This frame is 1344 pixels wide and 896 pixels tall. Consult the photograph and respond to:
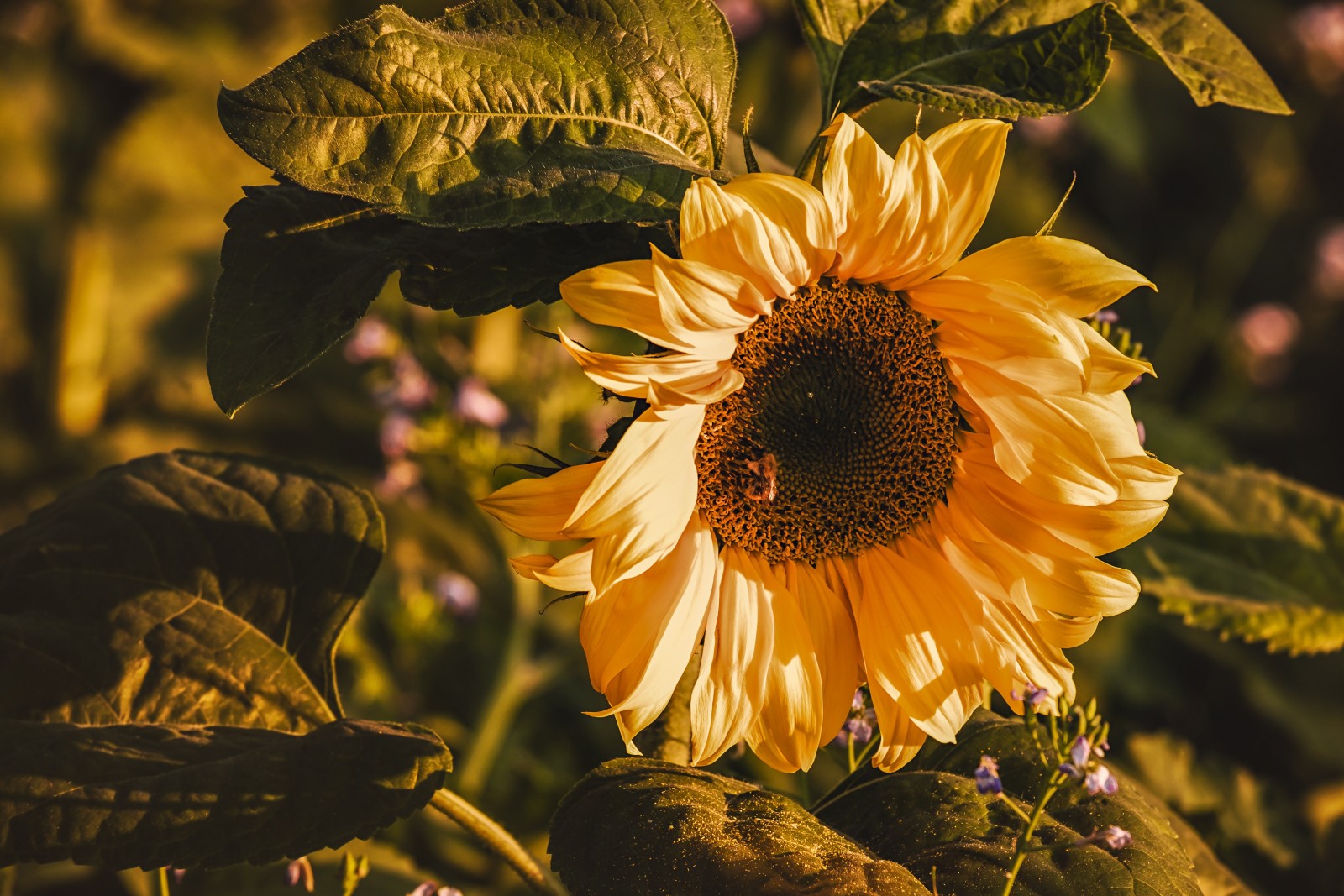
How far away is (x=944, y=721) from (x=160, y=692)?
18.3 inches

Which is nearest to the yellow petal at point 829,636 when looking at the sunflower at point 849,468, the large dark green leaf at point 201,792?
the sunflower at point 849,468

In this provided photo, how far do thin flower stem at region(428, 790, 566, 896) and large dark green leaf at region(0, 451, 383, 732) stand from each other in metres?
0.11

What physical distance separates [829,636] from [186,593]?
410mm

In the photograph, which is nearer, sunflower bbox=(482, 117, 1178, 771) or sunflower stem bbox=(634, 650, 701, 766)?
sunflower bbox=(482, 117, 1178, 771)

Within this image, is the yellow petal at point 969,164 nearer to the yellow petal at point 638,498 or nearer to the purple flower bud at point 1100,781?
the yellow petal at point 638,498

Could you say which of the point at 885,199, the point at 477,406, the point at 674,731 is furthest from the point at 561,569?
the point at 477,406

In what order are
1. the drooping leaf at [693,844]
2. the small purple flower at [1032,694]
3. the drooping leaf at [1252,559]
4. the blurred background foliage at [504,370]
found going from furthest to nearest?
the blurred background foliage at [504,370] < the drooping leaf at [1252,559] < the small purple flower at [1032,694] < the drooping leaf at [693,844]

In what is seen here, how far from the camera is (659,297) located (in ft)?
1.94

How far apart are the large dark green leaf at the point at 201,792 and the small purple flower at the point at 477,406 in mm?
594

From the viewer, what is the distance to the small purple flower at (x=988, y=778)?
0.64 meters

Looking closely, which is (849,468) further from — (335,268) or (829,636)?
(335,268)

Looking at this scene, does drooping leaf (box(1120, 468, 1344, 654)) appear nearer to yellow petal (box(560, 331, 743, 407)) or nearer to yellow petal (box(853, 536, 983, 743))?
yellow petal (box(853, 536, 983, 743))

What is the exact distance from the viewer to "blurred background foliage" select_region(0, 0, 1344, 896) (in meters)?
1.25

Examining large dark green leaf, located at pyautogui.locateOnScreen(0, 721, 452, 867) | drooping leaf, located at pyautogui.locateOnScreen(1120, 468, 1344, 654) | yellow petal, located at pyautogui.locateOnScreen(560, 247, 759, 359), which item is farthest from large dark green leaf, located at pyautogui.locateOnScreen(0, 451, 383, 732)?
drooping leaf, located at pyautogui.locateOnScreen(1120, 468, 1344, 654)
